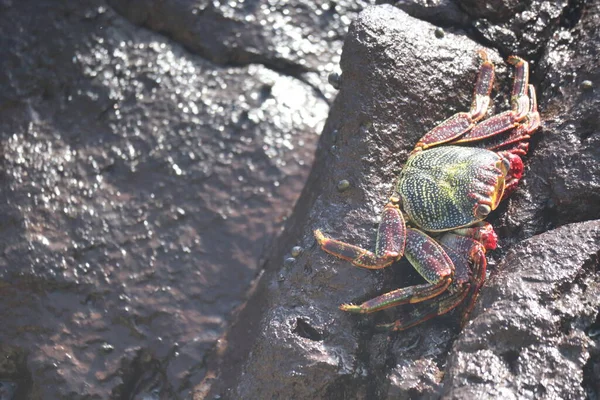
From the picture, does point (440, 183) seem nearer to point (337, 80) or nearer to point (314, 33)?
point (337, 80)

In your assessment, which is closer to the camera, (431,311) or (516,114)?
(431,311)

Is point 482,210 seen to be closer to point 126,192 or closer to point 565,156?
point 565,156

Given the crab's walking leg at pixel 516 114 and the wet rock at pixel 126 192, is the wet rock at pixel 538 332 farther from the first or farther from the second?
the wet rock at pixel 126 192

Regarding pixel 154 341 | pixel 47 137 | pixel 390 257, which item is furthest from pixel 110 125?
pixel 390 257

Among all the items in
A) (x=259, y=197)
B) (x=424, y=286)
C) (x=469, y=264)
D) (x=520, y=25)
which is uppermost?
(x=520, y=25)

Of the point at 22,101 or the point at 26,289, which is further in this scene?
the point at 22,101

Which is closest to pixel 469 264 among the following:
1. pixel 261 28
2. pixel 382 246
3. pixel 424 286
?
pixel 424 286

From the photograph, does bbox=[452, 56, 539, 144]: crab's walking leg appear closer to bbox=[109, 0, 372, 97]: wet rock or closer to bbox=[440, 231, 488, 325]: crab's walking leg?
bbox=[440, 231, 488, 325]: crab's walking leg
